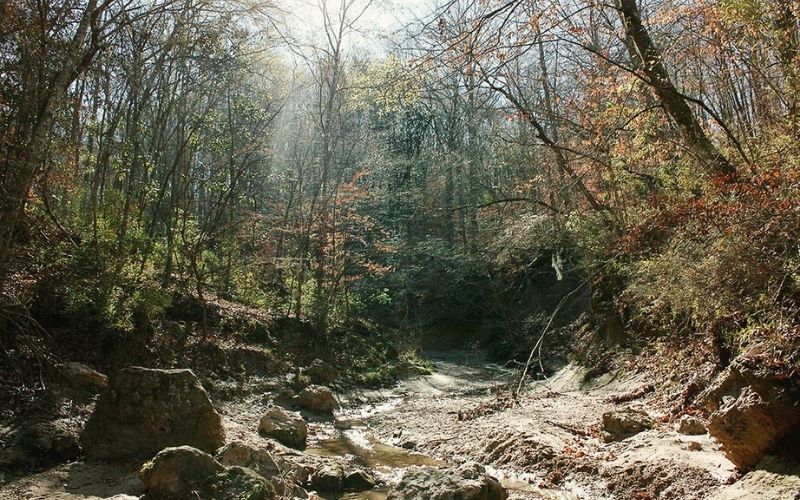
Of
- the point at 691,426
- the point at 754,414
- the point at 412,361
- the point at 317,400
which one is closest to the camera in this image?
the point at 754,414

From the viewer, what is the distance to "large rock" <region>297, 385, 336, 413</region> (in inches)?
443

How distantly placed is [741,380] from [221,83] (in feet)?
48.6

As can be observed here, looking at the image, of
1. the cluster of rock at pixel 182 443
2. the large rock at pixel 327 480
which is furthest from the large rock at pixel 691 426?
the large rock at pixel 327 480

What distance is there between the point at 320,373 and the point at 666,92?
31.9 feet

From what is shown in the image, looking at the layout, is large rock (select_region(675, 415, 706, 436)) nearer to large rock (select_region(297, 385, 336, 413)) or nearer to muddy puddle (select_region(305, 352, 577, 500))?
muddy puddle (select_region(305, 352, 577, 500))

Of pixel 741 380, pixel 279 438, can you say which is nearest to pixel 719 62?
pixel 741 380

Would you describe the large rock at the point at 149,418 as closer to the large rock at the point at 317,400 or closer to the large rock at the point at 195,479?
the large rock at the point at 195,479

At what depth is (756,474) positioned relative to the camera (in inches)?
175

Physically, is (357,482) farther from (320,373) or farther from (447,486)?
(320,373)

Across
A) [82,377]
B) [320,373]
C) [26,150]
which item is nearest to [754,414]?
[26,150]

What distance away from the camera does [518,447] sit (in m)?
7.19

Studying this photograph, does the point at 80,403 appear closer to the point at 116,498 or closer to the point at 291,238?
the point at 116,498

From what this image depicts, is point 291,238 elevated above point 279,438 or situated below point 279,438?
above

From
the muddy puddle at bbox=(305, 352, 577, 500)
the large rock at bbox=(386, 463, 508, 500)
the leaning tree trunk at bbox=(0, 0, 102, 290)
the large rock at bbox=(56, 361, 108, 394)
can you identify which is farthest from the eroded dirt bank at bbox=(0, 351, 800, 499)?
the leaning tree trunk at bbox=(0, 0, 102, 290)
